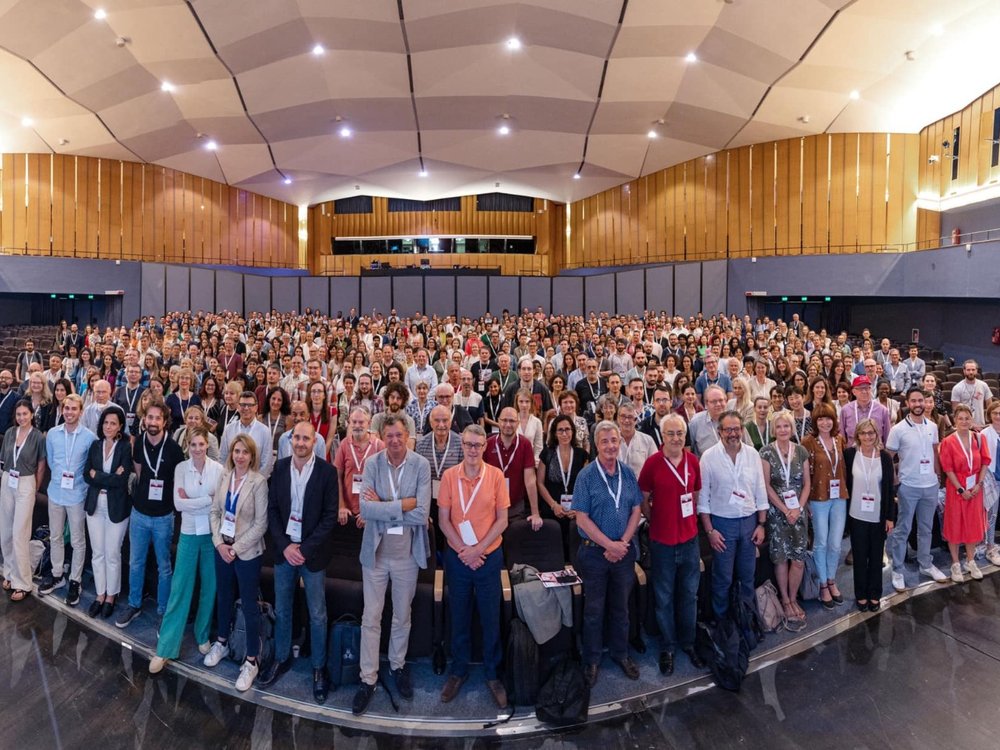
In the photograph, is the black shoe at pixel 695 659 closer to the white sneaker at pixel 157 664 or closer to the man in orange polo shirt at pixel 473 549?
the man in orange polo shirt at pixel 473 549

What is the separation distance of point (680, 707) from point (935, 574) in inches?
103

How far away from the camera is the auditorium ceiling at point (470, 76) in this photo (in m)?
10.4

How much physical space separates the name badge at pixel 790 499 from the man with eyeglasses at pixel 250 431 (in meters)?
3.43

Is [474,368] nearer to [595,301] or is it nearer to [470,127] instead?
[470,127]

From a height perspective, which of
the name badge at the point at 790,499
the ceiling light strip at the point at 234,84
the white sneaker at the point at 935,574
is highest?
the ceiling light strip at the point at 234,84

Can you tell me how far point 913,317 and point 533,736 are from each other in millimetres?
17098

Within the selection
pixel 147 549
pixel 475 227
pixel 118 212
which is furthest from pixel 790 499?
pixel 475 227

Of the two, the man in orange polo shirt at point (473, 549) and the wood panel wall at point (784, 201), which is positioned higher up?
the wood panel wall at point (784, 201)

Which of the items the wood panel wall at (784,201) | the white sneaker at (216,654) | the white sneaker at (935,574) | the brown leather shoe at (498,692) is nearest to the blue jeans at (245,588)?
the white sneaker at (216,654)

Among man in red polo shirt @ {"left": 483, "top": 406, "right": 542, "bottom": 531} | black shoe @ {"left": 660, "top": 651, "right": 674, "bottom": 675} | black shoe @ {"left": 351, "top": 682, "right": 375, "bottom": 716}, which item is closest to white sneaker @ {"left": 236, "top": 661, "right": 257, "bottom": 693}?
black shoe @ {"left": 351, "top": 682, "right": 375, "bottom": 716}

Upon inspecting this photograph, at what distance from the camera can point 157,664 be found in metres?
3.22

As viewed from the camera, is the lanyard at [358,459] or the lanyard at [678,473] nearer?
the lanyard at [678,473]

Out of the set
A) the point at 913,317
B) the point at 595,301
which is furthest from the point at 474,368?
the point at 913,317

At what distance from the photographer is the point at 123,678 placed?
3.18 meters
